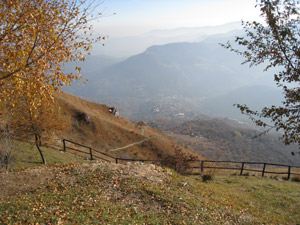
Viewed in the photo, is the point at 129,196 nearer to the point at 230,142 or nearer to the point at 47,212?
the point at 47,212

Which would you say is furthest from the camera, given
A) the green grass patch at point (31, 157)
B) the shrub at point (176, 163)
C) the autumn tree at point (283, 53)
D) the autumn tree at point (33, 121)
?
the shrub at point (176, 163)

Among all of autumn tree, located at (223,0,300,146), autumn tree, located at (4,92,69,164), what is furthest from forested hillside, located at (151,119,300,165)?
autumn tree, located at (223,0,300,146)

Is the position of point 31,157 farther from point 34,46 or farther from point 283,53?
point 283,53

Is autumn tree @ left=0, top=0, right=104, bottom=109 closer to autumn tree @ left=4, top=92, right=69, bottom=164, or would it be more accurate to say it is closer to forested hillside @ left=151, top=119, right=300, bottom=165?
autumn tree @ left=4, top=92, right=69, bottom=164

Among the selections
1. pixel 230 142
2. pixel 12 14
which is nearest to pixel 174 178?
pixel 12 14

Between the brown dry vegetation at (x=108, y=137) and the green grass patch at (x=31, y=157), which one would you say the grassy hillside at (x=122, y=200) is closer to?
the green grass patch at (x=31, y=157)

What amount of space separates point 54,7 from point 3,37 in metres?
1.76

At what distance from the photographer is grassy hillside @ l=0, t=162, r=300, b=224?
7676mm

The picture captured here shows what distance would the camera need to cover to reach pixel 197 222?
8.32 meters

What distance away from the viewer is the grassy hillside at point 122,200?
7676 millimetres

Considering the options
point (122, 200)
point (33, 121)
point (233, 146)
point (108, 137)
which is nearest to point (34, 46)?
point (122, 200)

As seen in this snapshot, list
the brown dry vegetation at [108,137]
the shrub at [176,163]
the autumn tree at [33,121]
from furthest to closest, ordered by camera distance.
Result: 1. the brown dry vegetation at [108,137]
2. the shrub at [176,163]
3. the autumn tree at [33,121]

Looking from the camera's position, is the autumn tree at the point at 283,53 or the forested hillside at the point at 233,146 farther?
the forested hillside at the point at 233,146

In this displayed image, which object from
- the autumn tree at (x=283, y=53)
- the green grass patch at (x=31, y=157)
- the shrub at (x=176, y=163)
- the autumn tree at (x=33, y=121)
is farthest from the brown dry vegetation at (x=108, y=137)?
the autumn tree at (x=283, y=53)
